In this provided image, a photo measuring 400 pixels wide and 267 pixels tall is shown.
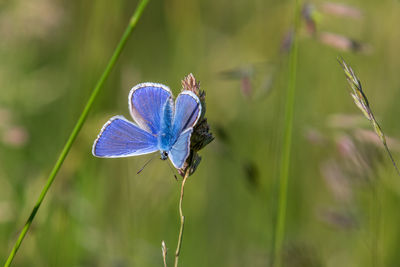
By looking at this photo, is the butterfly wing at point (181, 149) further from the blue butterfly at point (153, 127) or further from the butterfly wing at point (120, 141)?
the butterfly wing at point (120, 141)

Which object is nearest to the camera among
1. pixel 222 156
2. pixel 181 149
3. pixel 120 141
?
pixel 181 149

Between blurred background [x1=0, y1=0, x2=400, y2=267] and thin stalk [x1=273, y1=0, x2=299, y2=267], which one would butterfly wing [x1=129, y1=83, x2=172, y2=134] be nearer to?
thin stalk [x1=273, y1=0, x2=299, y2=267]

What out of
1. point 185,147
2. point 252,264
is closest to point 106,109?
point 252,264

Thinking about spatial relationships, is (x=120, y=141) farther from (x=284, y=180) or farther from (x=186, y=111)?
(x=284, y=180)

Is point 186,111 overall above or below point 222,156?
below

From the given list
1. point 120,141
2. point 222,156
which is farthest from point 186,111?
point 222,156

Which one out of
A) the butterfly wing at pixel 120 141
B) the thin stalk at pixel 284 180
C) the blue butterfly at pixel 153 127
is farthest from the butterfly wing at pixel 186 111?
the thin stalk at pixel 284 180
